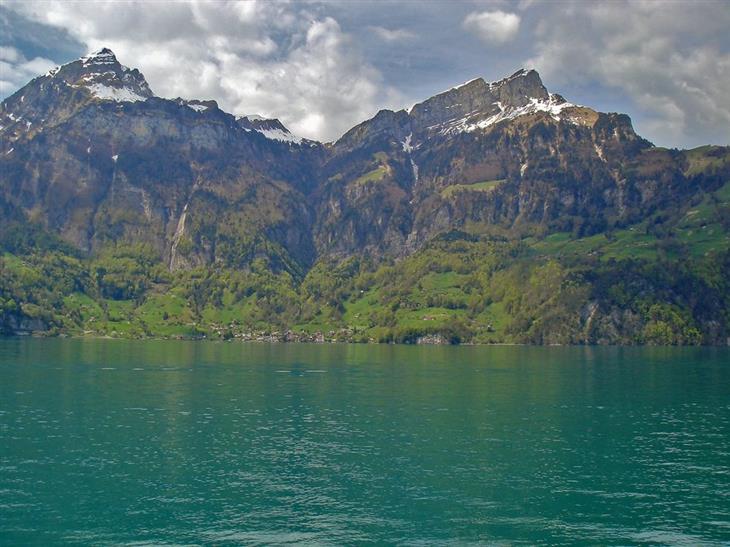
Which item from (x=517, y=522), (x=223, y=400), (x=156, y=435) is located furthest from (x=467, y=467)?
(x=223, y=400)

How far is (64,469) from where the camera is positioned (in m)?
72.0

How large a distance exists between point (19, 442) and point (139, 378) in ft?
248

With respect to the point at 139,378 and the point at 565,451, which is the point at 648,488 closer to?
the point at 565,451

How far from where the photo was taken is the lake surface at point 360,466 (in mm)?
54688

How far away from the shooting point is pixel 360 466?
245 ft

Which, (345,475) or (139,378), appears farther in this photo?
(139,378)

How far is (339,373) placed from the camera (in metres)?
184

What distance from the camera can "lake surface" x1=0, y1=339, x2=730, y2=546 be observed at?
5469cm

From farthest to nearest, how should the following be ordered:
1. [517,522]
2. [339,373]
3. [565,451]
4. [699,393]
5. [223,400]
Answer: [339,373] → [699,393] → [223,400] → [565,451] → [517,522]

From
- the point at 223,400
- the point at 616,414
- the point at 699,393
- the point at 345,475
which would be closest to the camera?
the point at 345,475

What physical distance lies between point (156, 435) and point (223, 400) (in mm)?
34078

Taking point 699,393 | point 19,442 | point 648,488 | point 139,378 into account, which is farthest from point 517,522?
point 139,378

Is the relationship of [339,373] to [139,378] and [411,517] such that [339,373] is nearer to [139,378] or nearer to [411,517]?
[139,378]

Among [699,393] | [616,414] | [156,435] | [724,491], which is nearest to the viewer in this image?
[724,491]
